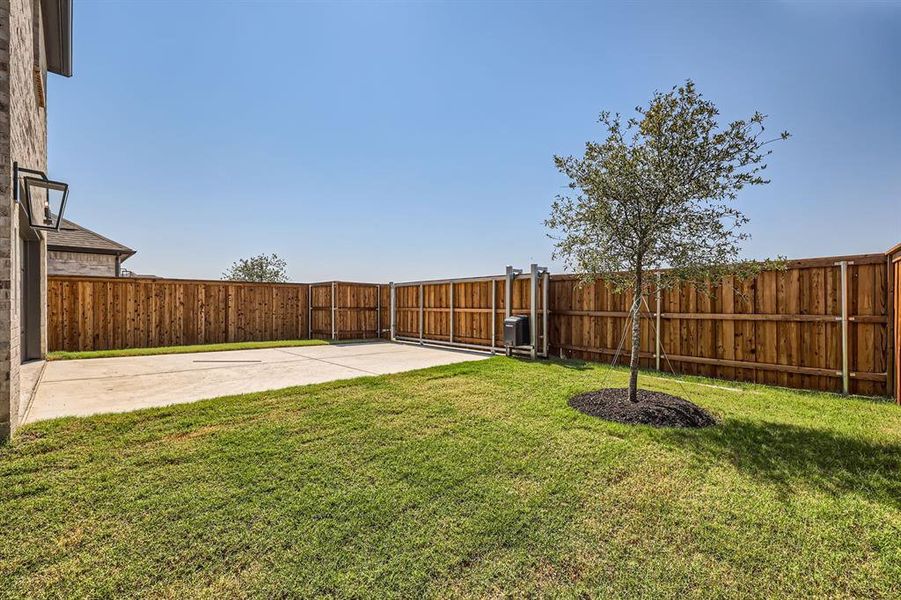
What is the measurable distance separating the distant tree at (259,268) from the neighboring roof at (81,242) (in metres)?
13.9

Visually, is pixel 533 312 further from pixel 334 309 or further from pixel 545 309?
pixel 334 309

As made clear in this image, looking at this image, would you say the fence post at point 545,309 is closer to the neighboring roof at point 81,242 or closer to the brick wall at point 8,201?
the brick wall at point 8,201

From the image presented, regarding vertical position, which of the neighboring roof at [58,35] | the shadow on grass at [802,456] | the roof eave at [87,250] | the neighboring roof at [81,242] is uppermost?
the neighboring roof at [58,35]

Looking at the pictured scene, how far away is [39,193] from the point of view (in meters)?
5.15

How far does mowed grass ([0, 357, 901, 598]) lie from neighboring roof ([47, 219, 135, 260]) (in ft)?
48.6

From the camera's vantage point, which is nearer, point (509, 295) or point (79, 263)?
point (509, 295)

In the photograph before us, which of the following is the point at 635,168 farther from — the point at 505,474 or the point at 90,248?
the point at 90,248

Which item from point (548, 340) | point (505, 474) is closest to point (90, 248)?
point (548, 340)

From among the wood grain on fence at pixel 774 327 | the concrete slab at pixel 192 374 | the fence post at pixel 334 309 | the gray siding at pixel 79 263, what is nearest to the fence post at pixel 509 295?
the concrete slab at pixel 192 374

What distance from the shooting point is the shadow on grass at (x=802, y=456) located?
8.80ft

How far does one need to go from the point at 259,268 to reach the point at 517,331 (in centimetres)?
2719

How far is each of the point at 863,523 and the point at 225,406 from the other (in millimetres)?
5539

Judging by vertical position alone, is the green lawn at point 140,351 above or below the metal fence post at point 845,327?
below

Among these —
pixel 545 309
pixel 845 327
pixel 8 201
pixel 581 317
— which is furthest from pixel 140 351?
pixel 845 327
